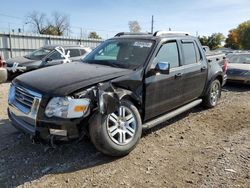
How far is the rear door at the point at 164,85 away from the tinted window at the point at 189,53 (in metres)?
0.28

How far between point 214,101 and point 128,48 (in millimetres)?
3133

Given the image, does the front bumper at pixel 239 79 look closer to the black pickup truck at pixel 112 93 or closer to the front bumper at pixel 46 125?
the black pickup truck at pixel 112 93

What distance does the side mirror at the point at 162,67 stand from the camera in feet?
13.7

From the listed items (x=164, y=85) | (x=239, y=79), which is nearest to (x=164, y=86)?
(x=164, y=85)

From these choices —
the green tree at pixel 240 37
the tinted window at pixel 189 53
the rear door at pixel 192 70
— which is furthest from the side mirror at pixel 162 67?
the green tree at pixel 240 37

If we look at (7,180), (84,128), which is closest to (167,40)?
(84,128)

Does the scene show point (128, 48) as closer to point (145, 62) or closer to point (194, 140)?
point (145, 62)

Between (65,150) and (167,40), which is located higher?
(167,40)

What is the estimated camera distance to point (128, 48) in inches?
188

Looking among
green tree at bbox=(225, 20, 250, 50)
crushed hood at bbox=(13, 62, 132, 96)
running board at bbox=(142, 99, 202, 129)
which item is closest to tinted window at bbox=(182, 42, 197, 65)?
running board at bbox=(142, 99, 202, 129)

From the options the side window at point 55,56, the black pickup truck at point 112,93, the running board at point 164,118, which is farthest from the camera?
the side window at point 55,56

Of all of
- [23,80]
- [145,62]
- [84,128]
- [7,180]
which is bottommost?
[7,180]

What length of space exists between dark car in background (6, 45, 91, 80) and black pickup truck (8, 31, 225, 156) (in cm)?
593

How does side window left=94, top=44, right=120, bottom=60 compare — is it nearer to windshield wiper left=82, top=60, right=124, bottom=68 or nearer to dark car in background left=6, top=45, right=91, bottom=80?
windshield wiper left=82, top=60, right=124, bottom=68
